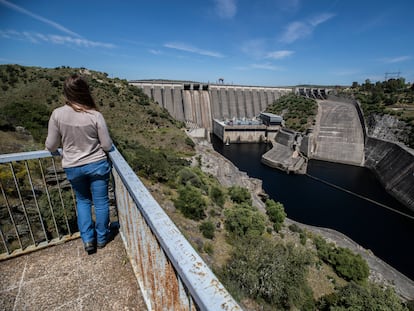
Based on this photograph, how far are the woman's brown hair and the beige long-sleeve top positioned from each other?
56mm

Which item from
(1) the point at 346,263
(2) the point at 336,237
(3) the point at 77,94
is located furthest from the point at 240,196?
(3) the point at 77,94

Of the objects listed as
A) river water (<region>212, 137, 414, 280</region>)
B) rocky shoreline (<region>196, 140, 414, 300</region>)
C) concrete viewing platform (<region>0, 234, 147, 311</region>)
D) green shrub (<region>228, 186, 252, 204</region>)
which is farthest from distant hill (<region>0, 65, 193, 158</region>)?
concrete viewing platform (<region>0, 234, 147, 311</region>)

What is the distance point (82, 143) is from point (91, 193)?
0.63 meters

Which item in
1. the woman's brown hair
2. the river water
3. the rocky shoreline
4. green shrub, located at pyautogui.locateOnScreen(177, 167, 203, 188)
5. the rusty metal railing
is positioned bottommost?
the river water

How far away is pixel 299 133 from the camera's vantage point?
33.8 metres

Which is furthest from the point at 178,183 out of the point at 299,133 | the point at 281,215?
the point at 299,133

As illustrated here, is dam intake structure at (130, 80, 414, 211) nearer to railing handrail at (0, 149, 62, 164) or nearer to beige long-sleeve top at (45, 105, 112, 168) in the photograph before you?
beige long-sleeve top at (45, 105, 112, 168)

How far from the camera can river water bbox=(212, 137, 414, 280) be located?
599 inches

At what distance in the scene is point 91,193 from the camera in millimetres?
2377

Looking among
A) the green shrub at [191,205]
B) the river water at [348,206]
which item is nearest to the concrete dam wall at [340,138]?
the river water at [348,206]

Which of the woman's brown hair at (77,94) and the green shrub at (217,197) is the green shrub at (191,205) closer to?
the green shrub at (217,197)

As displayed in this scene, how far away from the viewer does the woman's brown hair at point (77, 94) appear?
79.5 inches

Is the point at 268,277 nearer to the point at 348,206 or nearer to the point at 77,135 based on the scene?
the point at 77,135

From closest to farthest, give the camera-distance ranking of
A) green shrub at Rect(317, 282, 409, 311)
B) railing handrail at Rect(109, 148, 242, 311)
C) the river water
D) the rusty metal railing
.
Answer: railing handrail at Rect(109, 148, 242, 311) → the rusty metal railing → green shrub at Rect(317, 282, 409, 311) → the river water
